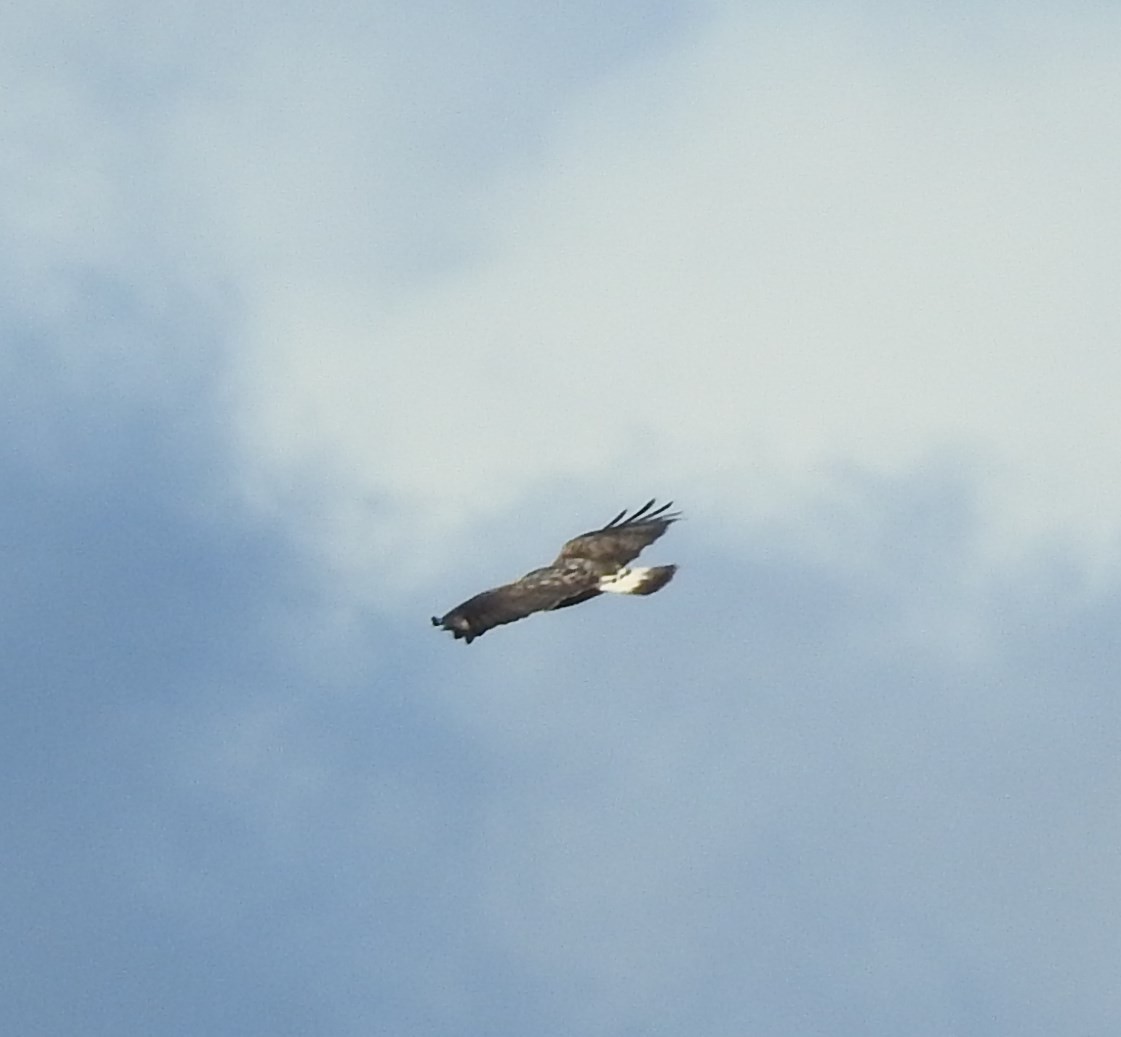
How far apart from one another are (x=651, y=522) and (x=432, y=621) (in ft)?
25.4

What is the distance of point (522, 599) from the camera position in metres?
64.6

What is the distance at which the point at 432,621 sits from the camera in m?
61.9

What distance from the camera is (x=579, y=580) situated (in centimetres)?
6606

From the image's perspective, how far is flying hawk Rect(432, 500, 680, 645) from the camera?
209ft

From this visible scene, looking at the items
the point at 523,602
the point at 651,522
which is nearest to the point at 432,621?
the point at 523,602

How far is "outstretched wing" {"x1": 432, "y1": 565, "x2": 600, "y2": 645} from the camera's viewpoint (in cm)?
6331

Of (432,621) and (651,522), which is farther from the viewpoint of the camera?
(651,522)

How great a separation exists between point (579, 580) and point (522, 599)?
1.82 m

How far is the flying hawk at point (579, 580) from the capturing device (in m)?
63.7

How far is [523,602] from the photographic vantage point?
212 ft

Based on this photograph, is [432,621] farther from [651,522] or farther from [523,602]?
[651,522]

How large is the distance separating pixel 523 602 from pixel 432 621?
3110 mm

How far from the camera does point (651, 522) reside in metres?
68.2

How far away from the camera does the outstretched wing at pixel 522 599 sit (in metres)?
63.3
